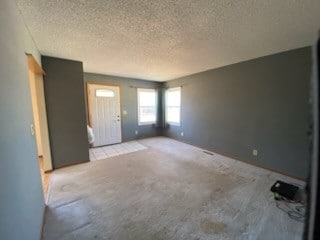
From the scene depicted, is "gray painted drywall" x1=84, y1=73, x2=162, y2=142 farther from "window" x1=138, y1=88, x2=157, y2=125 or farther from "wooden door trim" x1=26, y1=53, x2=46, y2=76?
"wooden door trim" x1=26, y1=53, x2=46, y2=76

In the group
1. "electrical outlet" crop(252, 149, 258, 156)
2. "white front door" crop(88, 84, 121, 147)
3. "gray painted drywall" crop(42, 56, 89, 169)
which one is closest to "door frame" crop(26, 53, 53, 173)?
"gray painted drywall" crop(42, 56, 89, 169)

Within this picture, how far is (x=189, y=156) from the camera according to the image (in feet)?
12.8

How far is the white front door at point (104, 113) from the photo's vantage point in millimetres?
4566

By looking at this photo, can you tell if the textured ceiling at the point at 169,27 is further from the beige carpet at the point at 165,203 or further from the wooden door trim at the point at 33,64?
the beige carpet at the point at 165,203

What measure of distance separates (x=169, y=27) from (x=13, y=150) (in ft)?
6.59

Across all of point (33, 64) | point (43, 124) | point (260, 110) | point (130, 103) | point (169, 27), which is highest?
point (169, 27)

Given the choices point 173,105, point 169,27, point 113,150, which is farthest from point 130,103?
point 169,27

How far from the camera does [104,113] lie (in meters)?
4.79

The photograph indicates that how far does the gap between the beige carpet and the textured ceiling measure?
2258mm

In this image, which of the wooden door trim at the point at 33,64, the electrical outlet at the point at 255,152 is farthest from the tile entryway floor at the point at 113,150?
the electrical outlet at the point at 255,152

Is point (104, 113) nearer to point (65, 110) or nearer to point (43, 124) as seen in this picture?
point (65, 110)

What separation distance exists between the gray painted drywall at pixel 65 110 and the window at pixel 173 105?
3.07 meters

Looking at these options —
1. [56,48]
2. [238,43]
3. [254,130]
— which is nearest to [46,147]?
[56,48]

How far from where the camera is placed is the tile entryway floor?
3.96 m
